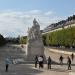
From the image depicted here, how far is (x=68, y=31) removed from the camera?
112 metres

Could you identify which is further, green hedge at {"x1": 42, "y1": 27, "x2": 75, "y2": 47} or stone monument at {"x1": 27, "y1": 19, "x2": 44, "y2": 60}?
green hedge at {"x1": 42, "y1": 27, "x2": 75, "y2": 47}

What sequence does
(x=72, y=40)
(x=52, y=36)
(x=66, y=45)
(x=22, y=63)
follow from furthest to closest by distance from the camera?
(x=52, y=36), (x=66, y=45), (x=72, y=40), (x=22, y=63)

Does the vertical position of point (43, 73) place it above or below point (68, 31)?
below

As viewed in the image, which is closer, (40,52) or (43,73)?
(43,73)

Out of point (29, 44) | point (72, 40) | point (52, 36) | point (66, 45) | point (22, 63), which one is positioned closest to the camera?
point (22, 63)

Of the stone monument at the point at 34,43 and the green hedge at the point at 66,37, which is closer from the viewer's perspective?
the stone monument at the point at 34,43

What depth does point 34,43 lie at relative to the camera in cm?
5497

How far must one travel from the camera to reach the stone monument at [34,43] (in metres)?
54.6

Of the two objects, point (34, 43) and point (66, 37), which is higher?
point (66, 37)

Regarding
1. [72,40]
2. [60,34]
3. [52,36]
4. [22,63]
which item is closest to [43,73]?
[22,63]

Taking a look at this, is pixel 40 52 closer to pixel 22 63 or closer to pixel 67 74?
pixel 22 63

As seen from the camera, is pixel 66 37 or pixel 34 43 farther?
pixel 66 37

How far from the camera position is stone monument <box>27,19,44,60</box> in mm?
54562

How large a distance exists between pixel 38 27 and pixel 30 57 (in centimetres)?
459
